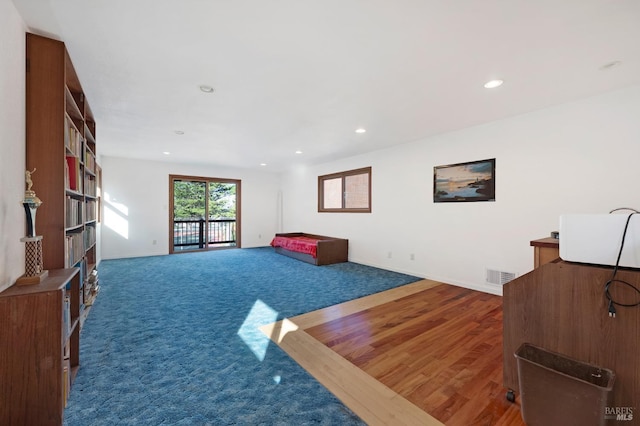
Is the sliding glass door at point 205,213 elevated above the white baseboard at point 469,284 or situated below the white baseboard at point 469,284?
above

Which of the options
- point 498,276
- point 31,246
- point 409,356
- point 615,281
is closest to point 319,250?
point 498,276

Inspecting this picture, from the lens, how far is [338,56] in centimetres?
210

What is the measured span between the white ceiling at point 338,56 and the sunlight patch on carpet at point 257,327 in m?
2.35

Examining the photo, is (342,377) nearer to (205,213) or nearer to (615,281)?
(615,281)

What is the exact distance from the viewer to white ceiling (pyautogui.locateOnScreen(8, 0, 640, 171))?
1629 millimetres

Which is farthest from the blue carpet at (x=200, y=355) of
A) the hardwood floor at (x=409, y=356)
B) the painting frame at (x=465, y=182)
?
the painting frame at (x=465, y=182)

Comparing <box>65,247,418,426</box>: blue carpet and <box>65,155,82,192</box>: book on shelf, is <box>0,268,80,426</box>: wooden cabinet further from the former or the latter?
<box>65,155,82,192</box>: book on shelf

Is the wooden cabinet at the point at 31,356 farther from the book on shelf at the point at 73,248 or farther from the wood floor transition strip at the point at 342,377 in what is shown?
the wood floor transition strip at the point at 342,377

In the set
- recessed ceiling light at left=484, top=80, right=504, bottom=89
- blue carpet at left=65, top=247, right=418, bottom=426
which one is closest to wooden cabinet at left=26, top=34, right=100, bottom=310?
blue carpet at left=65, top=247, right=418, bottom=426

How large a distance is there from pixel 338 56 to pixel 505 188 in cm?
285

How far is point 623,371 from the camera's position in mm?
1255

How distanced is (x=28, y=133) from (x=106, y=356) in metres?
1.71

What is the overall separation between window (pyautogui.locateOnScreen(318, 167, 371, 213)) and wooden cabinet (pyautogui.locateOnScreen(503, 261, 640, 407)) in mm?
4000

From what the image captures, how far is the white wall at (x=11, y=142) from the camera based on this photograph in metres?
1.45
